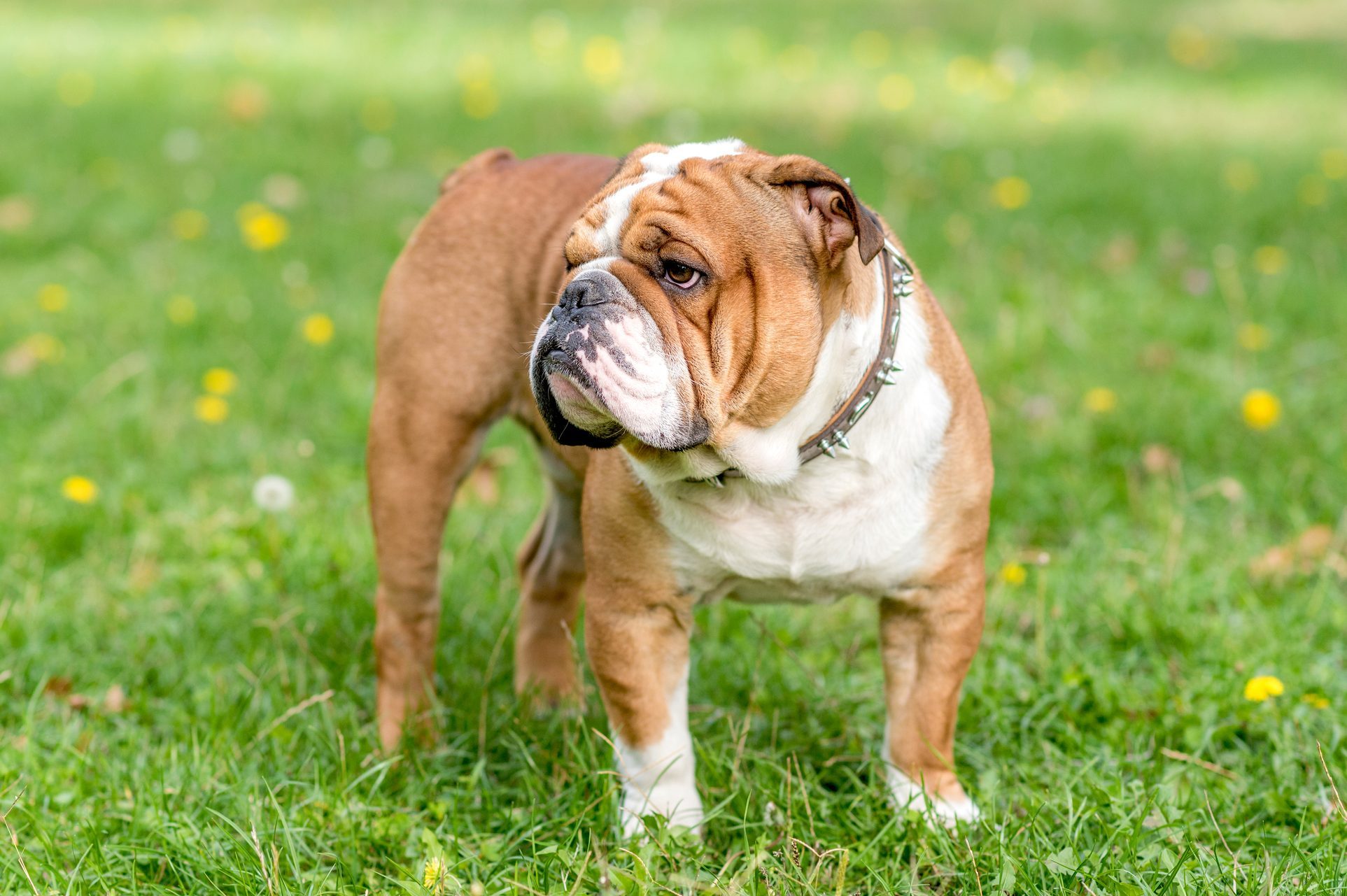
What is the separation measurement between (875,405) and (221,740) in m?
1.59

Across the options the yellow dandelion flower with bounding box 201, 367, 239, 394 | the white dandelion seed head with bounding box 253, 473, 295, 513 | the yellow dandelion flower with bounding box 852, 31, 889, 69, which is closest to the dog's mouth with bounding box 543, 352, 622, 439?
the white dandelion seed head with bounding box 253, 473, 295, 513

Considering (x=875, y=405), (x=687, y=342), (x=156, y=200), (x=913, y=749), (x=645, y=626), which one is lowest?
(x=156, y=200)

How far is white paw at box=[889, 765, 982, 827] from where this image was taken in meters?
2.69

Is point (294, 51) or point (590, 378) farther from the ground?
point (590, 378)

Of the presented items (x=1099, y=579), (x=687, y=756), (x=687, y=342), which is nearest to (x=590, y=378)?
(x=687, y=342)

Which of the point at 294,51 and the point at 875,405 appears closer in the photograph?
the point at 875,405

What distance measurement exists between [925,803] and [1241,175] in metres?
5.81

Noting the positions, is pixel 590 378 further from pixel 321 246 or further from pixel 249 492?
pixel 321 246

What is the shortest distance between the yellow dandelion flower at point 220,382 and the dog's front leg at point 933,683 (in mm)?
2963

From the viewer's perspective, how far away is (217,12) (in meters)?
11.3

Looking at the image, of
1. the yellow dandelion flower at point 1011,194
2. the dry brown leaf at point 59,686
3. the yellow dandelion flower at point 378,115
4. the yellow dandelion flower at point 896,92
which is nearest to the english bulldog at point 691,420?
the dry brown leaf at point 59,686

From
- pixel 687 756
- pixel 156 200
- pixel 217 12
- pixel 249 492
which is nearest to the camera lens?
pixel 687 756

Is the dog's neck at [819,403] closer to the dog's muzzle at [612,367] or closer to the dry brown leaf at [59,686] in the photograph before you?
the dog's muzzle at [612,367]

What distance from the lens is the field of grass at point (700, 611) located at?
2.67 metres
